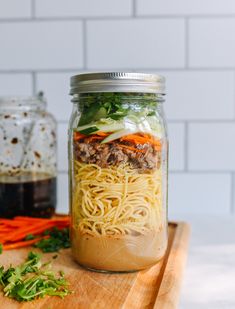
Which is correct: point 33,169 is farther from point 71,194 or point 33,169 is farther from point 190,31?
point 190,31

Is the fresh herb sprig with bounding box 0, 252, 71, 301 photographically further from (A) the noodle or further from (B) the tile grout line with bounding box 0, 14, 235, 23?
(B) the tile grout line with bounding box 0, 14, 235, 23

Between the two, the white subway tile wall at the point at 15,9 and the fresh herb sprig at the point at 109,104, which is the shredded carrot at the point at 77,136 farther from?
the white subway tile wall at the point at 15,9

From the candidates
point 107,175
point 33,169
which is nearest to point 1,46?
point 33,169

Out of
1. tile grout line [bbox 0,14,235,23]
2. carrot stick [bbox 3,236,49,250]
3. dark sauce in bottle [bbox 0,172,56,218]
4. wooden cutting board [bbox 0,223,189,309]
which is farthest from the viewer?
tile grout line [bbox 0,14,235,23]

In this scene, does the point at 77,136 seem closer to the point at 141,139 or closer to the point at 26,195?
the point at 141,139

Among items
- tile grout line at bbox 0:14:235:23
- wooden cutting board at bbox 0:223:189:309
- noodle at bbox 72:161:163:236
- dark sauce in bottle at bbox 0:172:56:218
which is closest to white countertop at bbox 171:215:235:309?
wooden cutting board at bbox 0:223:189:309

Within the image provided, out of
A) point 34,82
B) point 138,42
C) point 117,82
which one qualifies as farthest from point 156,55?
point 117,82
